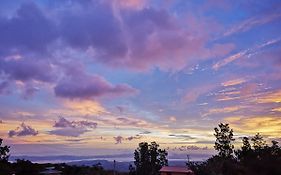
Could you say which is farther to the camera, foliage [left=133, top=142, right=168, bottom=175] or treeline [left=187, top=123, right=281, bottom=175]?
foliage [left=133, top=142, right=168, bottom=175]

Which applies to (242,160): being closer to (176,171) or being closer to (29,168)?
(176,171)

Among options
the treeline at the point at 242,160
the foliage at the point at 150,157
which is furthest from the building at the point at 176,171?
the foliage at the point at 150,157

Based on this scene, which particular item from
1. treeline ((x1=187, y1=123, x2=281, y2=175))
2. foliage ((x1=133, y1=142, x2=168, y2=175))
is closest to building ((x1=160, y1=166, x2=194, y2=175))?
treeline ((x1=187, y1=123, x2=281, y2=175))

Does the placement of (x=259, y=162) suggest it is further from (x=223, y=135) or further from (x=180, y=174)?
(x=223, y=135)

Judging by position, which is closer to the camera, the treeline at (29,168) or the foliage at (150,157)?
the treeline at (29,168)

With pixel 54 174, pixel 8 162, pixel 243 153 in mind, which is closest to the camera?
pixel 54 174

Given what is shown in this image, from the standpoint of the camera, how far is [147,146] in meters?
70.6

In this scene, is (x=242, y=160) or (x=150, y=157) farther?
(x=150, y=157)

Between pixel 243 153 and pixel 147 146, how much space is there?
2011 centimetres

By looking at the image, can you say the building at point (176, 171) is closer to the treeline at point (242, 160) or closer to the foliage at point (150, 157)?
the treeline at point (242, 160)

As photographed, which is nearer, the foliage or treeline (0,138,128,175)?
treeline (0,138,128,175)

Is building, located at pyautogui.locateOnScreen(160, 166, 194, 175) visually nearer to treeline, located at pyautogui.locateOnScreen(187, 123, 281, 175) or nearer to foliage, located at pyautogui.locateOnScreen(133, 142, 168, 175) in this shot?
treeline, located at pyautogui.locateOnScreen(187, 123, 281, 175)

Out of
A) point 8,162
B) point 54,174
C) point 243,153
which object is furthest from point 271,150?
point 8,162

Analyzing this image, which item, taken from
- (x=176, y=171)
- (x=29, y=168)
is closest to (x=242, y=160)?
(x=176, y=171)
